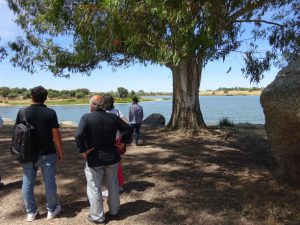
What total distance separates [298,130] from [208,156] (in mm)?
4071

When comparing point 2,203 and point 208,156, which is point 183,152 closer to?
point 208,156

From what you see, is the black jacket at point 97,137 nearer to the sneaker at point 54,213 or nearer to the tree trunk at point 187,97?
the sneaker at point 54,213

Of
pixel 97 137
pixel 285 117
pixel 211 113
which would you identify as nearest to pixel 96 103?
pixel 97 137

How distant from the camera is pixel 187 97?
13.7m

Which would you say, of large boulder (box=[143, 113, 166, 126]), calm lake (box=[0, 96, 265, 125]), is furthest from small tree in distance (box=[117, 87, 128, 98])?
large boulder (box=[143, 113, 166, 126])

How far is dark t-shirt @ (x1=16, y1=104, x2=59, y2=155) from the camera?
4605mm

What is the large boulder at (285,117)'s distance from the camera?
4.89 metres

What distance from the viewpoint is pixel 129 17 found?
22.4 ft

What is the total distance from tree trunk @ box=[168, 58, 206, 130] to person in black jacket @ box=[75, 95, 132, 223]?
907 centimetres

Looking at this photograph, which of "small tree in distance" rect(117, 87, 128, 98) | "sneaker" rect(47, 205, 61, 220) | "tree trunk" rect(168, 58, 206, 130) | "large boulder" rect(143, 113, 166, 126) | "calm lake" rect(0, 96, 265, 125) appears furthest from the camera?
"small tree in distance" rect(117, 87, 128, 98)

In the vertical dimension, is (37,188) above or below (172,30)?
below

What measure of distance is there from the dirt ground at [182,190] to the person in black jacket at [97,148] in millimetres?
399

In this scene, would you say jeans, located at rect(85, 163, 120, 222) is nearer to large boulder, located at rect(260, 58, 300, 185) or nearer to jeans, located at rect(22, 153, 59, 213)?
jeans, located at rect(22, 153, 59, 213)

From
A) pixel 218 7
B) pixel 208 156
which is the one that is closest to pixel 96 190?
pixel 218 7
